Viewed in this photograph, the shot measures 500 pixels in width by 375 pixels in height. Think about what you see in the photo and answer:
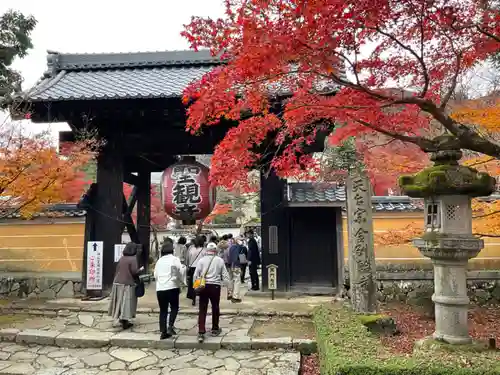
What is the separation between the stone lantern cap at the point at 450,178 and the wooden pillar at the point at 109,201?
7.78 meters

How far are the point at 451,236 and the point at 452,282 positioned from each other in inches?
27.0

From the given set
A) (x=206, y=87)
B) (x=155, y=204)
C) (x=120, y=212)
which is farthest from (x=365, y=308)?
(x=155, y=204)

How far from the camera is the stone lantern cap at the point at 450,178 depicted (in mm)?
5520

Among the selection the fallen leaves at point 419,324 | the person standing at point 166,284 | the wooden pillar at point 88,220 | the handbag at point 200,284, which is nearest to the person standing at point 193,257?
the person standing at point 166,284

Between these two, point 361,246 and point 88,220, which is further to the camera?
point 88,220

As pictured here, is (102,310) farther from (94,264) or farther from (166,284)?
(166,284)

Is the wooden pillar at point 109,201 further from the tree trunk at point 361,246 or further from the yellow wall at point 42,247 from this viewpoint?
the tree trunk at point 361,246

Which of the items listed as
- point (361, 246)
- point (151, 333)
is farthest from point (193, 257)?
point (361, 246)

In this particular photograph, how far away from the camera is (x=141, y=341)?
6.88 metres

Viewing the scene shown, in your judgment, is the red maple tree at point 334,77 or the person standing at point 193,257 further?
the person standing at point 193,257

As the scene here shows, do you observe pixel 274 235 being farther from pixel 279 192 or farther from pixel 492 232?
pixel 492 232

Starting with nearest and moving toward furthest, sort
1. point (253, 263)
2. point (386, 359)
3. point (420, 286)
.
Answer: point (386, 359) → point (420, 286) → point (253, 263)

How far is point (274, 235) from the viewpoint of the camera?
10.5 meters

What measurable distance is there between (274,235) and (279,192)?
3.94 feet
